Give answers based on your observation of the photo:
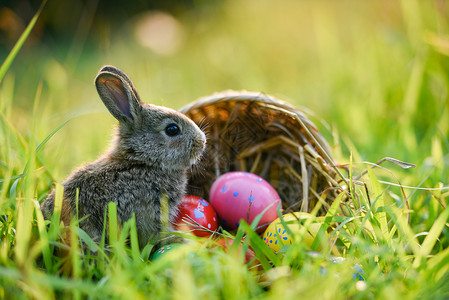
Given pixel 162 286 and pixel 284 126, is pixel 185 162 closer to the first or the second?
pixel 284 126

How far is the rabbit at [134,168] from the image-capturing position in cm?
221

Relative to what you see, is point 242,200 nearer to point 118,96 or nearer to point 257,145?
point 257,145

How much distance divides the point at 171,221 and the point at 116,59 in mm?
4945

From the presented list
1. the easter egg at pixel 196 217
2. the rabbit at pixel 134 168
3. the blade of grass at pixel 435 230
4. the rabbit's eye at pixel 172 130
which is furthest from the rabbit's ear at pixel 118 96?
the blade of grass at pixel 435 230

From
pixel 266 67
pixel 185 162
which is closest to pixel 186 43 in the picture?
pixel 266 67

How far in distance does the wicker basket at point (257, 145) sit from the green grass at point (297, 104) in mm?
286

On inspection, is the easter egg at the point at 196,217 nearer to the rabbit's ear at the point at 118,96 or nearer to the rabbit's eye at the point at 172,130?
the rabbit's eye at the point at 172,130

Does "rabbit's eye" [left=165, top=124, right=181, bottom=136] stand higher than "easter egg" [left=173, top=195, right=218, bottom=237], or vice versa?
"rabbit's eye" [left=165, top=124, right=181, bottom=136]

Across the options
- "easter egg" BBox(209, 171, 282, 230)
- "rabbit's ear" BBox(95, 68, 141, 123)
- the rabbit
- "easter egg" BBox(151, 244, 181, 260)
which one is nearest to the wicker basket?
"easter egg" BBox(209, 171, 282, 230)

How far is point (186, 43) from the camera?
7613 millimetres

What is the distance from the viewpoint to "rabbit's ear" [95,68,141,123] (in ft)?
7.75

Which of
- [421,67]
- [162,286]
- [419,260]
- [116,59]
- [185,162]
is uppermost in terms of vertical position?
[116,59]

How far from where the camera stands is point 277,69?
20.5 feet

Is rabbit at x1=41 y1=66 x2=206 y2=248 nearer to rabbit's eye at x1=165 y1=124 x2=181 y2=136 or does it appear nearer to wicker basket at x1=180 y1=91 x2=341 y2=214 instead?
rabbit's eye at x1=165 y1=124 x2=181 y2=136
